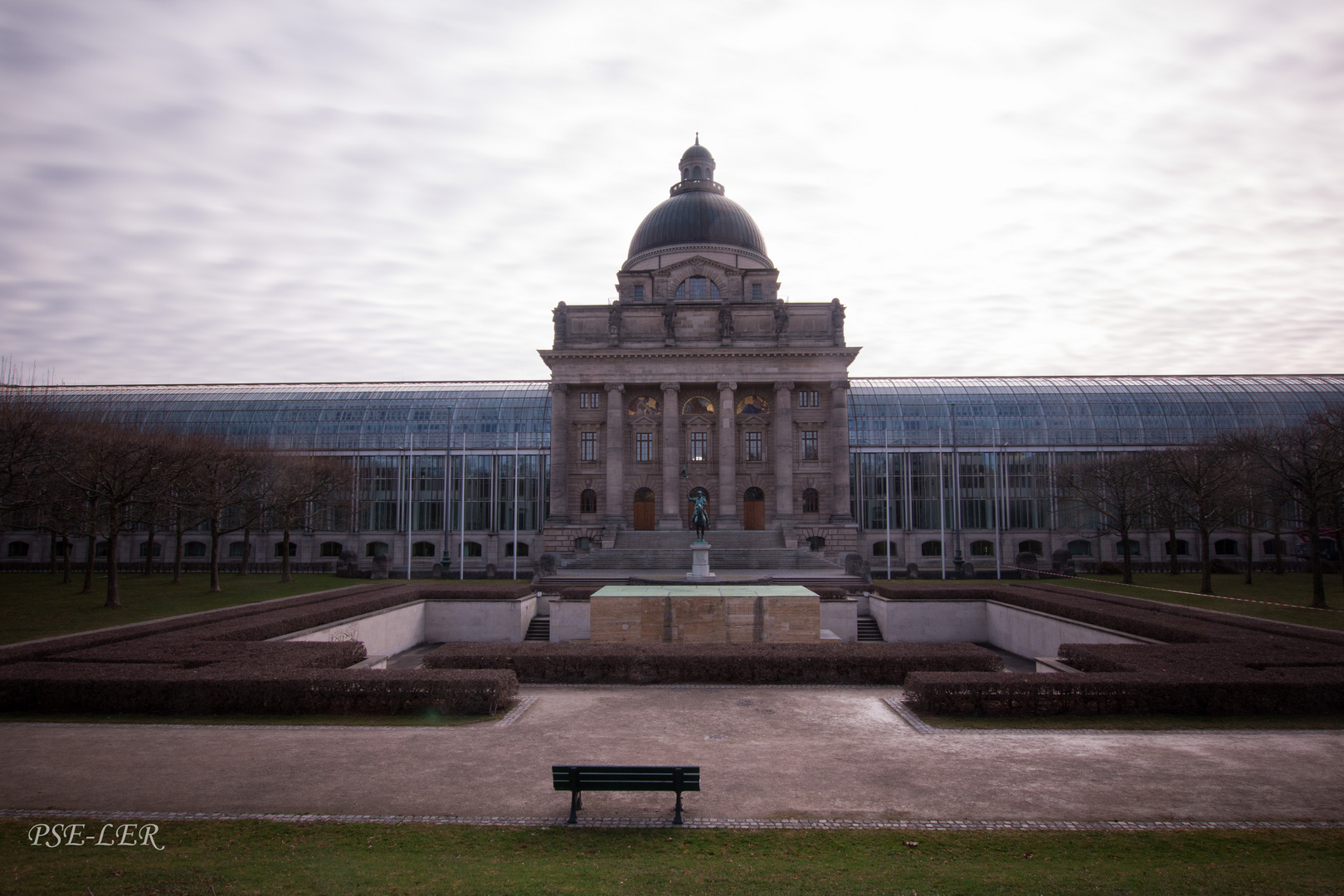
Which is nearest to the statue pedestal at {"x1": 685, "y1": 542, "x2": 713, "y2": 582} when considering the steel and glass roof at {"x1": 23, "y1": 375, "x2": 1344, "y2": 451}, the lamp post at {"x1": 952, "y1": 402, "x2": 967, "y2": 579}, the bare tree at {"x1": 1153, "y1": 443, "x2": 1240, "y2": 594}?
the bare tree at {"x1": 1153, "y1": 443, "x2": 1240, "y2": 594}

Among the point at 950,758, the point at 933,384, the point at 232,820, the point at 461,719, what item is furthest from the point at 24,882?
the point at 933,384

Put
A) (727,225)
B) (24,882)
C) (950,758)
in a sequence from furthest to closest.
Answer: (727,225) < (950,758) < (24,882)

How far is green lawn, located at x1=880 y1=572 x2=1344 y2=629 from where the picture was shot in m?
34.6

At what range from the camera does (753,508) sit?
7125 centimetres

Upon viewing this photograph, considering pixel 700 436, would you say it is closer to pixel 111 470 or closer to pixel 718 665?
pixel 111 470

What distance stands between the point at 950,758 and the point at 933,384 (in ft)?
242

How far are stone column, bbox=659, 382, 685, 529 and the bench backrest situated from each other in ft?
178

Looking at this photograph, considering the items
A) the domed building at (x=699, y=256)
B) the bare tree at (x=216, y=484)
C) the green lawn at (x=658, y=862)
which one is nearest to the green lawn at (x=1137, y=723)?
the green lawn at (x=658, y=862)

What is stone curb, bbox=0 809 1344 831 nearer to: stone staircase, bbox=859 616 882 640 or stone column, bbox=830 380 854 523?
stone staircase, bbox=859 616 882 640

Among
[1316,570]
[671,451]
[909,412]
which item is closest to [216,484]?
[671,451]

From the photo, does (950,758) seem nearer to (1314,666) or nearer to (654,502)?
(1314,666)

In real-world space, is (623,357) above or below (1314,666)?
above

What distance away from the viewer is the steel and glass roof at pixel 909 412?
8188 centimetres

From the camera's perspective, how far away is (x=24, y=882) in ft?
35.8
